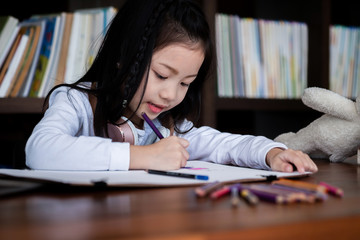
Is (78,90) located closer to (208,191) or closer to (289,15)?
(208,191)

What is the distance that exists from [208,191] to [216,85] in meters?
1.16

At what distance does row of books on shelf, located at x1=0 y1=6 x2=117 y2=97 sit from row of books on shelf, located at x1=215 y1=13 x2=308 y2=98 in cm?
48

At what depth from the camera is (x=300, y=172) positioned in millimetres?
798

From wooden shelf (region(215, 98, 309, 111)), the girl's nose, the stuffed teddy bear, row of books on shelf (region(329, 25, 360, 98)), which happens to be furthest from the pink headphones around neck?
row of books on shelf (region(329, 25, 360, 98))

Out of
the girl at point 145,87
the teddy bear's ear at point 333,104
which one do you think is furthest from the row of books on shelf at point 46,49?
the teddy bear's ear at point 333,104

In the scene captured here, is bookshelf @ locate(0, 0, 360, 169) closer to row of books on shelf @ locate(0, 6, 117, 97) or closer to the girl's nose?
row of books on shelf @ locate(0, 6, 117, 97)

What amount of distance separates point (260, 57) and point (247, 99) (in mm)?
211

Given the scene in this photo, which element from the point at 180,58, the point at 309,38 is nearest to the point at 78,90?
the point at 180,58

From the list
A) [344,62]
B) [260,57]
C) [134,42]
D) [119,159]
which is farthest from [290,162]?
[344,62]

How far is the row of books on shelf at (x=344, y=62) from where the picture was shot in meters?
1.90

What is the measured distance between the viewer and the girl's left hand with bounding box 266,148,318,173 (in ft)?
2.70

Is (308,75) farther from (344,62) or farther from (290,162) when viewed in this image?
(290,162)

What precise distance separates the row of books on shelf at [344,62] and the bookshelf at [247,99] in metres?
0.13

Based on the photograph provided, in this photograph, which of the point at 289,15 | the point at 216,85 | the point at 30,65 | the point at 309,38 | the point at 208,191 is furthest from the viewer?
the point at 289,15
